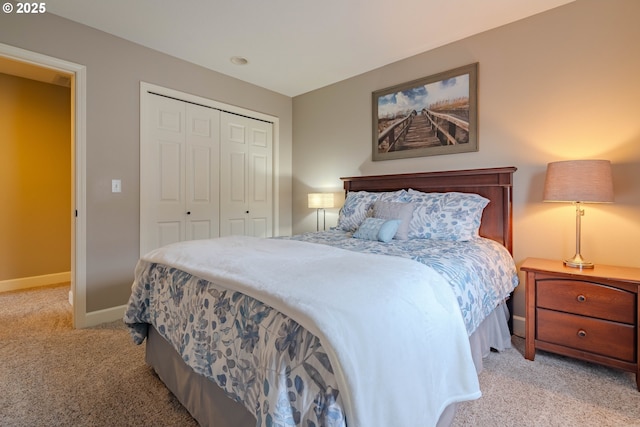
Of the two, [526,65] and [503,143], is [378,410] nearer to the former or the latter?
[503,143]

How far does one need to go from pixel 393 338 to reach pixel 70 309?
3.36 meters

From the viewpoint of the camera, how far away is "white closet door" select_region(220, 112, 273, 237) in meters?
3.49

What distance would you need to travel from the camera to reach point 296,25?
2461mm

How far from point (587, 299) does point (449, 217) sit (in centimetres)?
91

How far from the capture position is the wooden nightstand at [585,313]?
163 cm

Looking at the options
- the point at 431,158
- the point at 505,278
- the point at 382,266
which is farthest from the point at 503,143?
the point at 382,266

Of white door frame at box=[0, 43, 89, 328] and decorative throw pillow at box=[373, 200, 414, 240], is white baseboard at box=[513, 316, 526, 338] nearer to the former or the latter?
decorative throw pillow at box=[373, 200, 414, 240]

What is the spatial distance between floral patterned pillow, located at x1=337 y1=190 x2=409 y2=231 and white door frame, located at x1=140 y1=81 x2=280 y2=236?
1389mm

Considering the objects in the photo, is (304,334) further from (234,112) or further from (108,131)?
(234,112)

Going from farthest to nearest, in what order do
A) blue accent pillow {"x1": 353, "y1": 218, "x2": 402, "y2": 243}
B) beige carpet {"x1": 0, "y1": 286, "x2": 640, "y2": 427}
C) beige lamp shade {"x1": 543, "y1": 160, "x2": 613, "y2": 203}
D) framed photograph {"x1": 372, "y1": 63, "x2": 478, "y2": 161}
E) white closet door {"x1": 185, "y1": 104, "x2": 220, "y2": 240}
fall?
white closet door {"x1": 185, "y1": 104, "x2": 220, "y2": 240} < framed photograph {"x1": 372, "y1": 63, "x2": 478, "y2": 161} < blue accent pillow {"x1": 353, "y1": 218, "x2": 402, "y2": 243} < beige lamp shade {"x1": 543, "y1": 160, "x2": 613, "y2": 203} < beige carpet {"x1": 0, "y1": 286, "x2": 640, "y2": 427}

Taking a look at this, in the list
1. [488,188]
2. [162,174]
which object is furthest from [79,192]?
[488,188]

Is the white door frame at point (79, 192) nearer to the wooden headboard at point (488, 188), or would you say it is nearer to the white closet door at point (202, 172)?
the white closet door at point (202, 172)

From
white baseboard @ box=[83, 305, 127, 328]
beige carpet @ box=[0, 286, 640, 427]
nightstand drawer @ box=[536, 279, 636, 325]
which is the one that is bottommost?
beige carpet @ box=[0, 286, 640, 427]

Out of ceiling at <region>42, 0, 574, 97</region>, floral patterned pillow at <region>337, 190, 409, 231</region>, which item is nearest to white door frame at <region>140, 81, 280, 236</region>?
ceiling at <region>42, 0, 574, 97</region>
